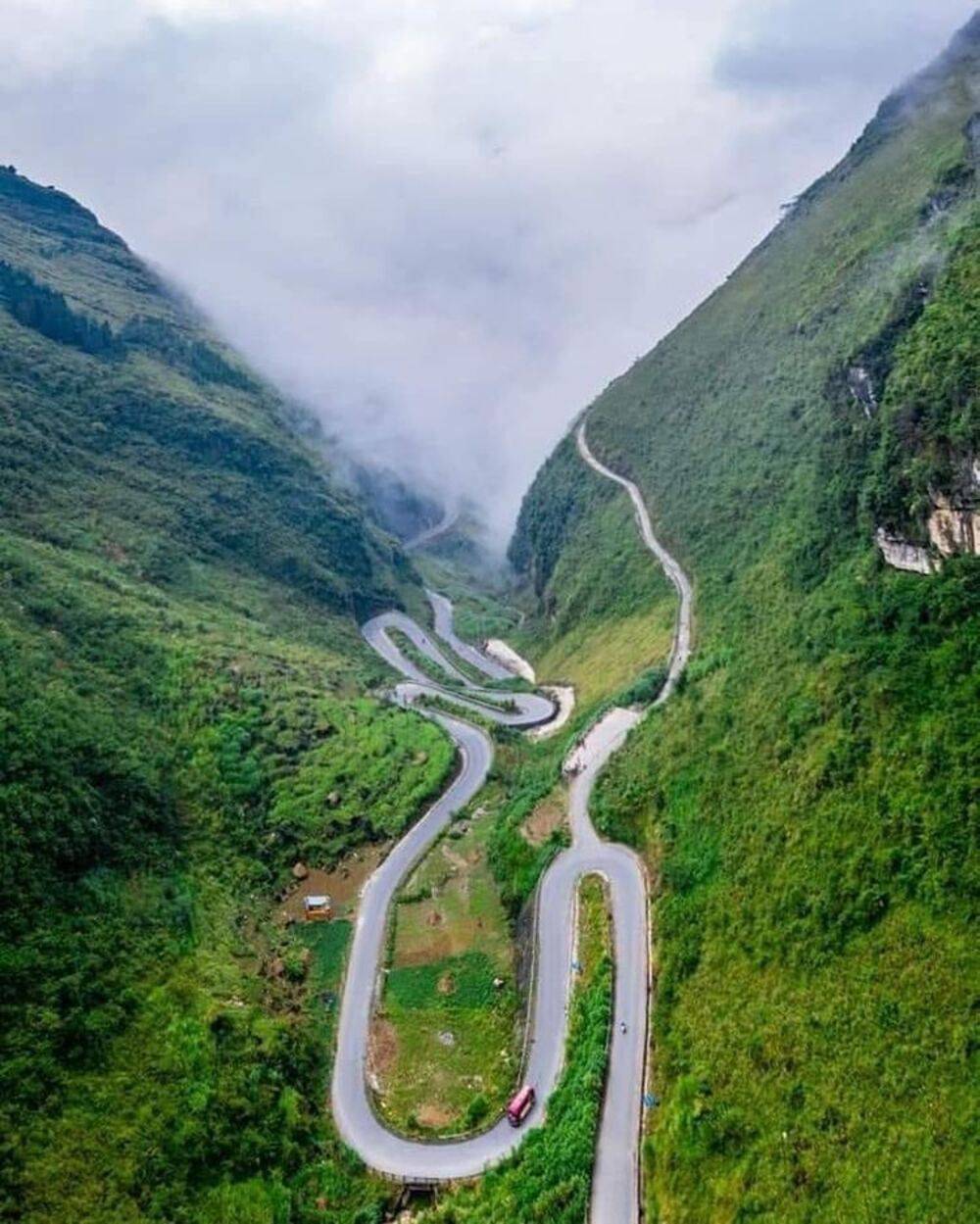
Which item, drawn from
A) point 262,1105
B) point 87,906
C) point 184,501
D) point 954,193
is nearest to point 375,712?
point 87,906

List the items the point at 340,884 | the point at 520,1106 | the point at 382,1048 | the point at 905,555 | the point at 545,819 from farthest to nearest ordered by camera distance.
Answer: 1. the point at 545,819
2. the point at 340,884
3. the point at 905,555
4. the point at 382,1048
5. the point at 520,1106

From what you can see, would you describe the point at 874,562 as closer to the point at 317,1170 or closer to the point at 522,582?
the point at 317,1170

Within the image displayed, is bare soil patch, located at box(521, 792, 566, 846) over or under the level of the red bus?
over

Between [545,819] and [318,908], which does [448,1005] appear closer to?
[318,908]

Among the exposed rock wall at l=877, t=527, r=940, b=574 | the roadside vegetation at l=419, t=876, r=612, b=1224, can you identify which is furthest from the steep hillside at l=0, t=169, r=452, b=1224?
the exposed rock wall at l=877, t=527, r=940, b=574

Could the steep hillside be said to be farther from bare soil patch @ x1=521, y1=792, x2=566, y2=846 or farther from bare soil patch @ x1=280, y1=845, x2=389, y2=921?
bare soil patch @ x1=521, y1=792, x2=566, y2=846

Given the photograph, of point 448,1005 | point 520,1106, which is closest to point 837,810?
point 520,1106
